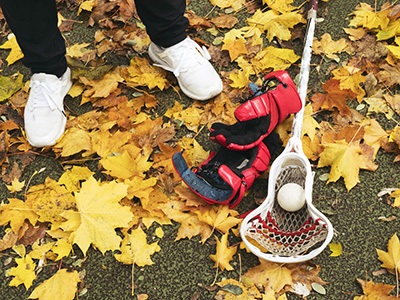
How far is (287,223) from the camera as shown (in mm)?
1946

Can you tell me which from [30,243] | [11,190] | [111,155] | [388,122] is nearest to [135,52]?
[111,155]

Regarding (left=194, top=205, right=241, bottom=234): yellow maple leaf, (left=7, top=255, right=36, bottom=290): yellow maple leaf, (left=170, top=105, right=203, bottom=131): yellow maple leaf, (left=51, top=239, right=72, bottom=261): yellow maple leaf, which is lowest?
(left=7, top=255, right=36, bottom=290): yellow maple leaf

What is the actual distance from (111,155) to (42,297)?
653mm

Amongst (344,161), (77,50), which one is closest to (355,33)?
(344,161)

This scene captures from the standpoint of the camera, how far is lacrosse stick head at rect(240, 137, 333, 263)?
5.84 ft

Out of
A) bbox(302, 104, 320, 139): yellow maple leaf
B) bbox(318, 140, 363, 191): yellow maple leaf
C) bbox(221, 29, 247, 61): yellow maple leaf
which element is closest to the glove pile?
bbox(302, 104, 320, 139): yellow maple leaf

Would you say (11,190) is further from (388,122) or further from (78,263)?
(388,122)

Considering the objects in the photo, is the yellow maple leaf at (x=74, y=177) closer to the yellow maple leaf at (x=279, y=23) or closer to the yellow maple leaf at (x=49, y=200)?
the yellow maple leaf at (x=49, y=200)

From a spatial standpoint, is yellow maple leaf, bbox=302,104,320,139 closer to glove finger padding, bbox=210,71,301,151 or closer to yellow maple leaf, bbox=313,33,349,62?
glove finger padding, bbox=210,71,301,151

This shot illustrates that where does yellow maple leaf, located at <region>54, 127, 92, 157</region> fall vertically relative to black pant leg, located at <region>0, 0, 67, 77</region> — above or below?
below

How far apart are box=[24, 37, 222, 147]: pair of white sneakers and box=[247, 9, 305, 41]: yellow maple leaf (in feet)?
1.35

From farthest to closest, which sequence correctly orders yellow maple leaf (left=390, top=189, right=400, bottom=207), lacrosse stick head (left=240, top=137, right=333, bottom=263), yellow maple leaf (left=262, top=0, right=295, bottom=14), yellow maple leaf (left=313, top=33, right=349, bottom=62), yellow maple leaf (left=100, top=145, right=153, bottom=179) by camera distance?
1. yellow maple leaf (left=262, top=0, right=295, bottom=14)
2. yellow maple leaf (left=313, top=33, right=349, bottom=62)
3. yellow maple leaf (left=100, top=145, right=153, bottom=179)
4. yellow maple leaf (left=390, top=189, right=400, bottom=207)
5. lacrosse stick head (left=240, top=137, right=333, bottom=263)

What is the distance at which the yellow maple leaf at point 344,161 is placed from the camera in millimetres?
2035

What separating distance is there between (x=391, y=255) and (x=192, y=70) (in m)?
1.16
